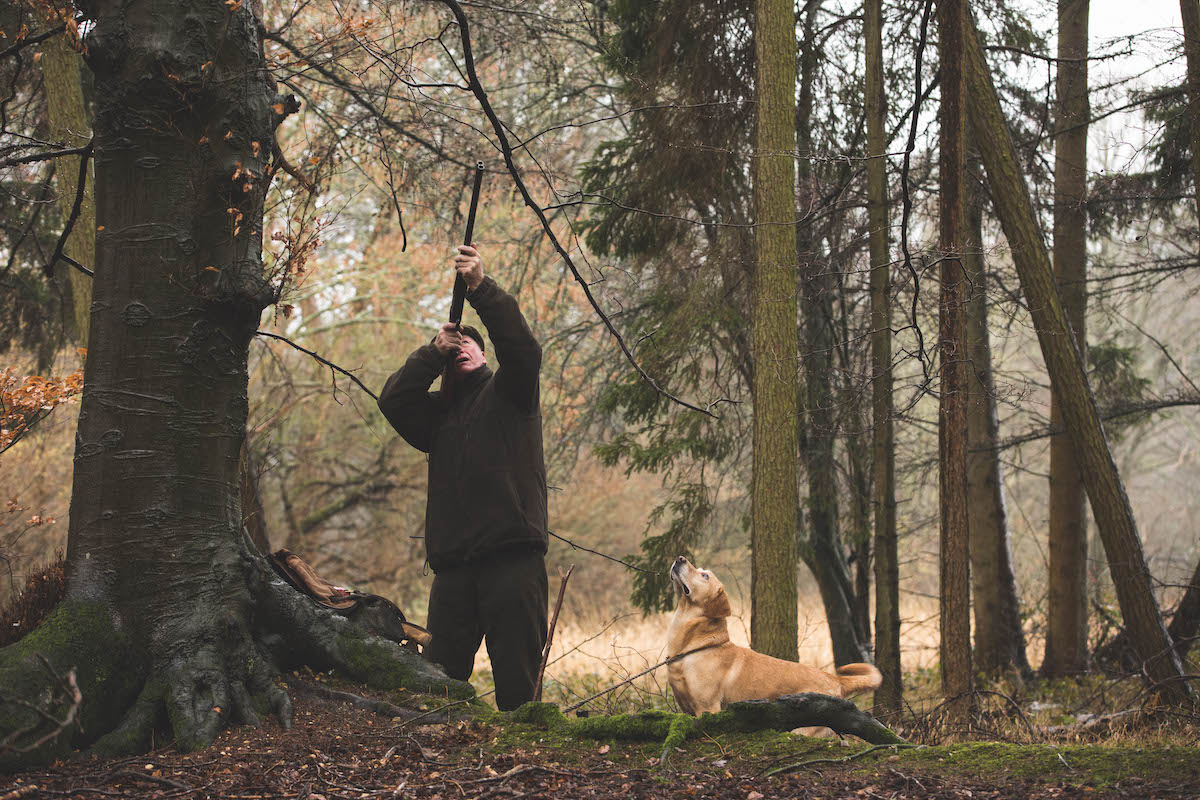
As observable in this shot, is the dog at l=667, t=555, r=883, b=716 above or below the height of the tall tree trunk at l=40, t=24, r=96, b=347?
below

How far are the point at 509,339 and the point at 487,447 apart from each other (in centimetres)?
53

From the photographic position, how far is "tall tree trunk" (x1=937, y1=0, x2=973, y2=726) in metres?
6.20

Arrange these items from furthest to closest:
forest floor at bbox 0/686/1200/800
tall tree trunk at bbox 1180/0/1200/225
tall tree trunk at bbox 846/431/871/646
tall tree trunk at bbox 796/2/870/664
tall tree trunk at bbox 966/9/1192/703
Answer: tall tree trunk at bbox 846/431/871/646, tall tree trunk at bbox 796/2/870/664, tall tree trunk at bbox 966/9/1192/703, tall tree trunk at bbox 1180/0/1200/225, forest floor at bbox 0/686/1200/800

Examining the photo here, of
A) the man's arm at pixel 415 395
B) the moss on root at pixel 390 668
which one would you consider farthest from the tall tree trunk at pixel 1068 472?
the moss on root at pixel 390 668

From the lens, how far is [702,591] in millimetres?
4941

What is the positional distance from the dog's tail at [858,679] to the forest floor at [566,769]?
1.31 meters

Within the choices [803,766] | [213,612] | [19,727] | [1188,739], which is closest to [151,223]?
[213,612]

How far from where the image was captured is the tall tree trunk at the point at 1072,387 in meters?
7.08

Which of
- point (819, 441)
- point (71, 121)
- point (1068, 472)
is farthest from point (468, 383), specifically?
point (1068, 472)

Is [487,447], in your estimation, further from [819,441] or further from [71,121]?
[819,441]

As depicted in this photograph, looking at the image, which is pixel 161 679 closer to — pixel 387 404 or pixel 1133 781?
pixel 387 404

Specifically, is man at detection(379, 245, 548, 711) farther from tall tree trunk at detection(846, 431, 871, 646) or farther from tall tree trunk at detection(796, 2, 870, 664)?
tall tree trunk at detection(846, 431, 871, 646)

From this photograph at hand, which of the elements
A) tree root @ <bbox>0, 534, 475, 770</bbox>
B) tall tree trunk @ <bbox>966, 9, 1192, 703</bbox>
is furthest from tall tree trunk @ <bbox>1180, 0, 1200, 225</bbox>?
tree root @ <bbox>0, 534, 475, 770</bbox>

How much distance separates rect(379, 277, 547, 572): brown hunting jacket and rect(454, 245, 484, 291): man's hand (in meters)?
0.05
